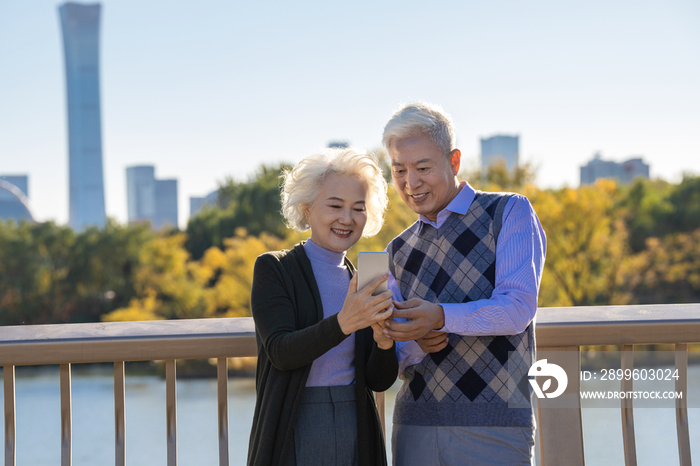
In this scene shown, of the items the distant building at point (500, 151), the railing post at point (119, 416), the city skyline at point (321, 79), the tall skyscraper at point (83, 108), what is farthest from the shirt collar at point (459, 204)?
the tall skyscraper at point (83, 108)

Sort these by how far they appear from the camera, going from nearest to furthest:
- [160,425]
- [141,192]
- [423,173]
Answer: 1. [423,173]
2. [160,425]
3. [141,192]

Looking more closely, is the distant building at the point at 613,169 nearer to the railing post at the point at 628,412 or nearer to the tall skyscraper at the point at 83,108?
the tall skyscraper at the point at 83,108

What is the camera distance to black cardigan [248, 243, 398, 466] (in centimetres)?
171

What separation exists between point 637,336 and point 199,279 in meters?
25.6

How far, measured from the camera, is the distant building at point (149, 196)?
3766 centimetres

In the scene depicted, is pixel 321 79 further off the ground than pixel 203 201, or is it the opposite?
pixel 321 79

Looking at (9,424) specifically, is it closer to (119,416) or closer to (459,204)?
(119,416)

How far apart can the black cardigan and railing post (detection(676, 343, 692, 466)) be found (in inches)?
46.9

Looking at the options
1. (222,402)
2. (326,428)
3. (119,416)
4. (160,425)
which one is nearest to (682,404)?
(326,428)

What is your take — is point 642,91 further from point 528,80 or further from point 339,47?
point 339,47

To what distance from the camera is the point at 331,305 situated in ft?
6.05

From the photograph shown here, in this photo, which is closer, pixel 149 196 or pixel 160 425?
pixel 160 425

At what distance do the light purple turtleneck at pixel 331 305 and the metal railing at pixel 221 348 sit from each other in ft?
1.22

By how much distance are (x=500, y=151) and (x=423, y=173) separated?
108 feet
